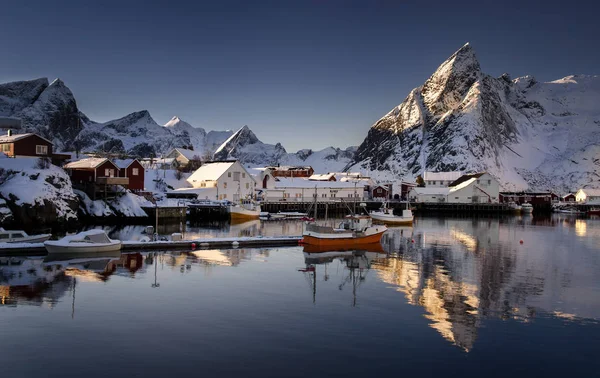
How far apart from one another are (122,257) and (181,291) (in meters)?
11.6

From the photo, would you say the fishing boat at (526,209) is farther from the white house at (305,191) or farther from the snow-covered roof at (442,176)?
the white house at (305,191)

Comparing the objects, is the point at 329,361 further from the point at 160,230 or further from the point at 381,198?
the point at 381,198

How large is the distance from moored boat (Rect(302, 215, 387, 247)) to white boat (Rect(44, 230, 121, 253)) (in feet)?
50.4

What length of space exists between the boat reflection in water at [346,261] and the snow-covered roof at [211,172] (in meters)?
45.7

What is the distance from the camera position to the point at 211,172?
90812mm

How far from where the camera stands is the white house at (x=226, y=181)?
287ft

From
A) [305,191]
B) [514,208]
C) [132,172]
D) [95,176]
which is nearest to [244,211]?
[132,172]

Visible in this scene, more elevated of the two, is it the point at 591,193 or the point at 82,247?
the point at 591,193

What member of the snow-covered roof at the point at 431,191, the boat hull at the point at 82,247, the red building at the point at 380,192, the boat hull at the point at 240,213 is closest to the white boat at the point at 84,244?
the boat hull at the point at 82,247

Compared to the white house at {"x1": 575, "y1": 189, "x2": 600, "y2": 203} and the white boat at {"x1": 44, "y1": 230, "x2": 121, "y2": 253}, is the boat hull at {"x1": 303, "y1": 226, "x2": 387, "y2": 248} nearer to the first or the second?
the white boat at {"x1": 44, "y1": 230, "x2": 121, "y2": 253}

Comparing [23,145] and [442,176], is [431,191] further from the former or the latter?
[23,145]

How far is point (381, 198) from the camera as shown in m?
122

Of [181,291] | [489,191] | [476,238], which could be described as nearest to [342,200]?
[489,191]

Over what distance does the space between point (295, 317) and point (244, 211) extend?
54.0m
